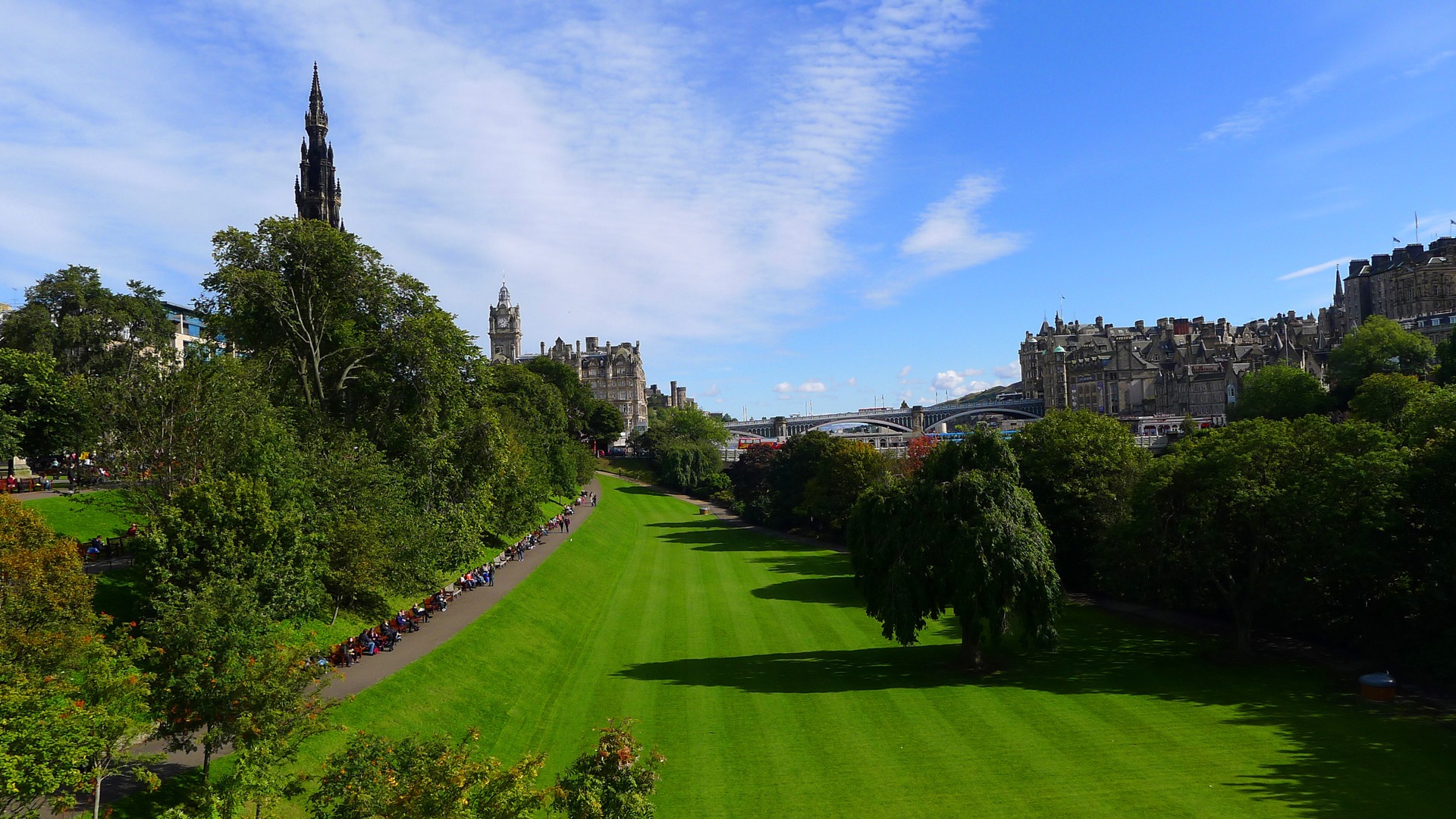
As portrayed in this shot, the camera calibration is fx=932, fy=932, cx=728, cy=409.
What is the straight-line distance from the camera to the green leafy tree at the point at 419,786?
13484mm

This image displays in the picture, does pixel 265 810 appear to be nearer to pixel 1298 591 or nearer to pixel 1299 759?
pixel 1299 759

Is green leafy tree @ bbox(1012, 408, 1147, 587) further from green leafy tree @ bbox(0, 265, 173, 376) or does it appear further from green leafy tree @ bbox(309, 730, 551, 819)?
green leafy tree @ bbox(0, 265, 173, 376)

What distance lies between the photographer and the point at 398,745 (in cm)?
1631

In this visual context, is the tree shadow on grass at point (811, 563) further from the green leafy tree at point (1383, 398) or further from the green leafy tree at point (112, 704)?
the green leafy tree at point (112, 704)

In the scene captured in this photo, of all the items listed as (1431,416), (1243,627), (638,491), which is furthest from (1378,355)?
(1243,627)

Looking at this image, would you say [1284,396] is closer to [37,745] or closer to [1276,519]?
[1276,519]

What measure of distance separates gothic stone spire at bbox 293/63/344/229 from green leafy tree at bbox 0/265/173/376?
1727 cm

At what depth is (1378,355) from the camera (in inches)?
4134

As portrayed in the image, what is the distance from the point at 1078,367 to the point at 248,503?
600ft

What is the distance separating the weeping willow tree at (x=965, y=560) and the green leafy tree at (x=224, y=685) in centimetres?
2012

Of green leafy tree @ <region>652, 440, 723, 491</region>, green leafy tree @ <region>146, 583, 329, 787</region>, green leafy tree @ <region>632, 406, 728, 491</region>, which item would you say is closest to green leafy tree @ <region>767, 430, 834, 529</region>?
green leafy tree @ <region>652, 440, 723, 491</region>

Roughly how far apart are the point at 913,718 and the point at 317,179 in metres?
78.7

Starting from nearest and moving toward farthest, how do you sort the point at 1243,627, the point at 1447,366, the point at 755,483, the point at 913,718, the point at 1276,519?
1. the point at 913,718
2. the point at 1276,519
3. the point at 1243,627
4. the point at 1447,366
5. the point at 755,483

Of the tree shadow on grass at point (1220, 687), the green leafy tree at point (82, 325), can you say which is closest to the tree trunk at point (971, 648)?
the tree shadow on grass at point (1220, 687)
